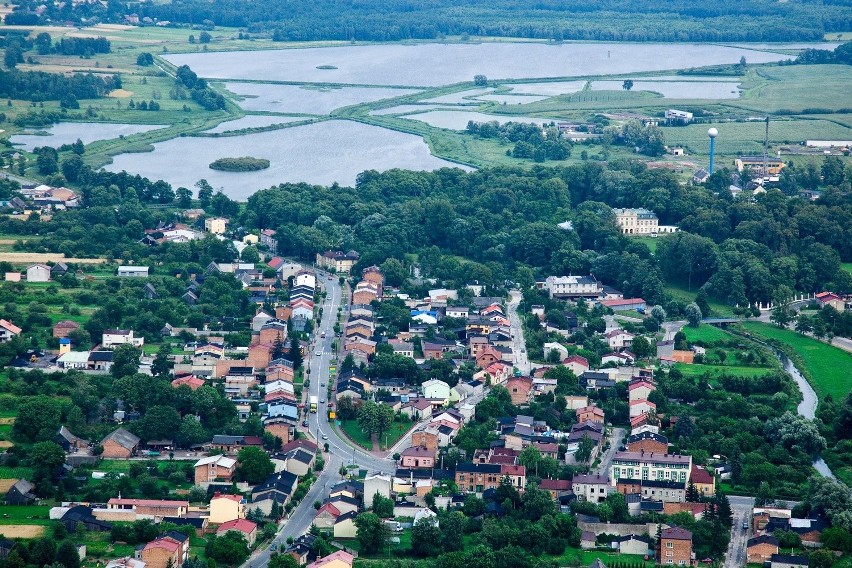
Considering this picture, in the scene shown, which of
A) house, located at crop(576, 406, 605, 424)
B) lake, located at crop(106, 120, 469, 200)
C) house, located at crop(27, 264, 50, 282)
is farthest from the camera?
lake, located at crop(106, 120, 469, 200)

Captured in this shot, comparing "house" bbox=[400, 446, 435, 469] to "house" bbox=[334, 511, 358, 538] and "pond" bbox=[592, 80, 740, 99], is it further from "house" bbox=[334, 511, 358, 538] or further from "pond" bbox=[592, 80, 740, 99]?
"pond" bbox=[592, 80, 740, 99]

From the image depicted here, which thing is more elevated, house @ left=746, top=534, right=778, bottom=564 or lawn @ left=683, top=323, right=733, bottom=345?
lawn @ left=683, top=323, right=733, bottom=345

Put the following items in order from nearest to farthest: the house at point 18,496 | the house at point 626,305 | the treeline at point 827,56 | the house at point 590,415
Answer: the house at point 18,496 < the house at point 590,415 < the house at point 626,305 < the treeline at point 827,56

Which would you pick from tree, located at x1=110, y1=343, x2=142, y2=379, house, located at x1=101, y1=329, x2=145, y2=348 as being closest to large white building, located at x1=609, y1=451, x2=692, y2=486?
tree, located at x1=110, y1=343, x2=142, y2=379

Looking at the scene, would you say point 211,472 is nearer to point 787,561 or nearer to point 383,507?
point 383,507

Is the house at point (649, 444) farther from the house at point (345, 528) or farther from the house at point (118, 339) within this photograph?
the house at point (118, 339)

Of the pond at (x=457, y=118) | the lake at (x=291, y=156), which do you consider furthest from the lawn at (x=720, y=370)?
the pond at (x=457, y=118)
